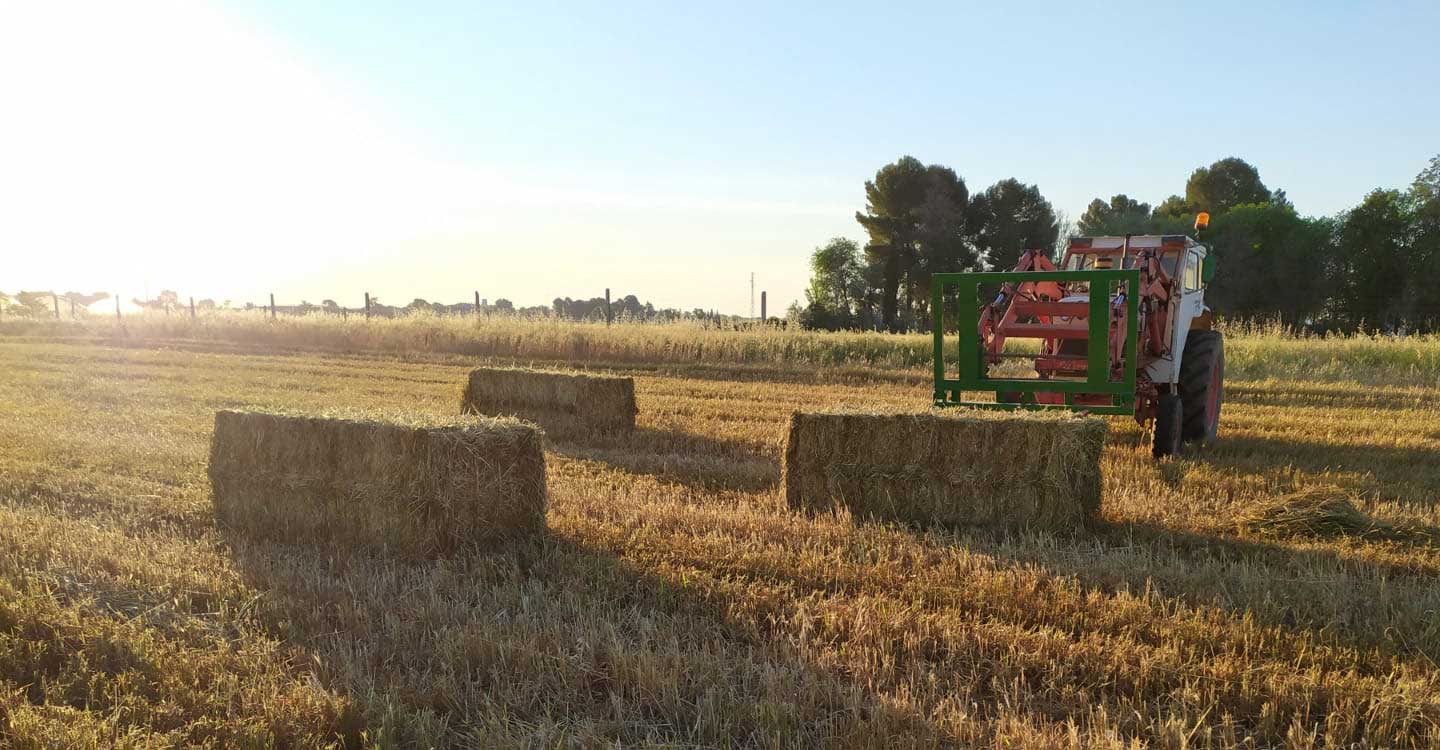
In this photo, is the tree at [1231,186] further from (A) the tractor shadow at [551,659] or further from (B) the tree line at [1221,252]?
(A) the tractor shadow at [551,659]

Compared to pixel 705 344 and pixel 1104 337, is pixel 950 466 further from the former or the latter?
pixel 705 344

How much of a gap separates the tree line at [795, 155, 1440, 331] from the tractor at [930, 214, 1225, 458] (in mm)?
29316

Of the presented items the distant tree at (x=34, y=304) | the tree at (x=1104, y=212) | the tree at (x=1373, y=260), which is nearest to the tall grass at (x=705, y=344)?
the distant tree at (x=34, y=304)

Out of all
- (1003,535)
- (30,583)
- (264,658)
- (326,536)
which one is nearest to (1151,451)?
(1003,535)

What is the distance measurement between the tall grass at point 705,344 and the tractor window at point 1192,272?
332 inches

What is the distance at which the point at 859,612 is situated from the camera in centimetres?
394

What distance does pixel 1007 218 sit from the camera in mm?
46156

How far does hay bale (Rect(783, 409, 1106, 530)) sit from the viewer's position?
5.61 meters

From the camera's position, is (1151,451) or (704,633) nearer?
(704,633)

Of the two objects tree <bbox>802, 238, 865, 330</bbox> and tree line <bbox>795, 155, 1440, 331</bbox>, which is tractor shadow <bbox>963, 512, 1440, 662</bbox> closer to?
tree line <bbox>795, 155, 1440, 331</bbox>

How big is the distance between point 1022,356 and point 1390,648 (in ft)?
15.1

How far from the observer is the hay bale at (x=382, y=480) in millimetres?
5105

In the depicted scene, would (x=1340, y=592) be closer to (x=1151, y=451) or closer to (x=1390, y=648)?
(x=1390, y=648)

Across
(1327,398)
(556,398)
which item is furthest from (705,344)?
(1327,398)
